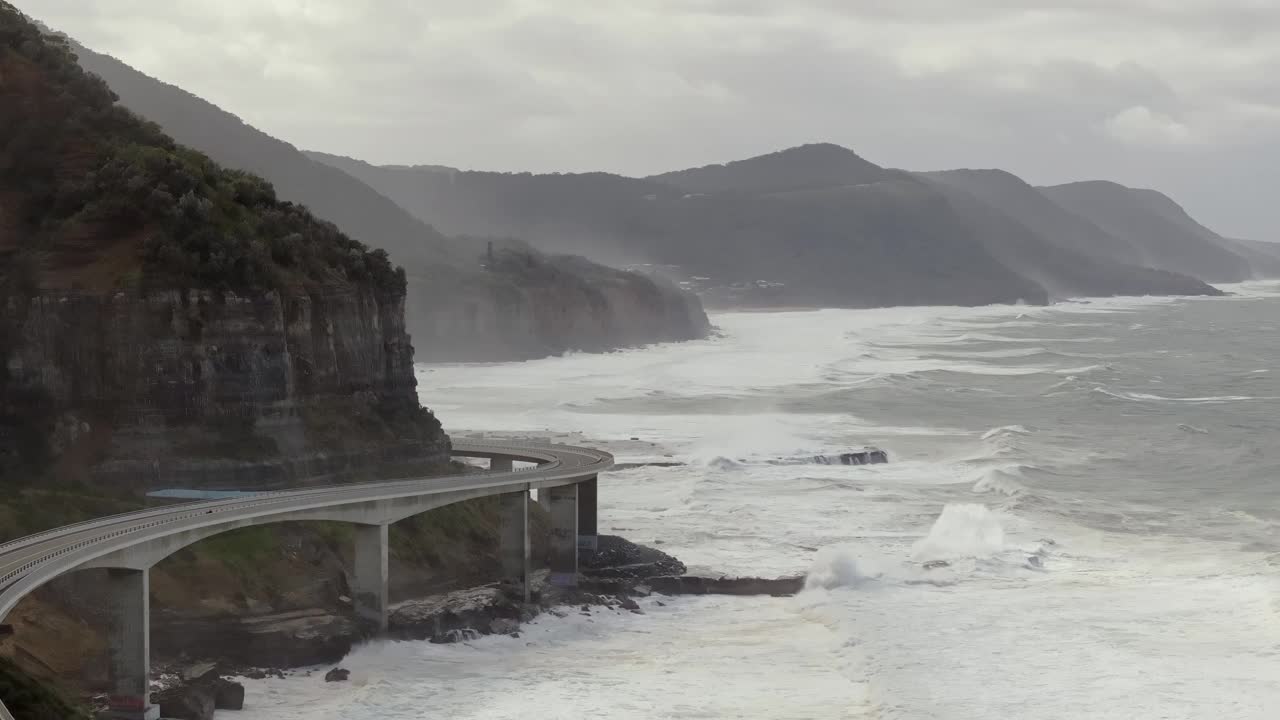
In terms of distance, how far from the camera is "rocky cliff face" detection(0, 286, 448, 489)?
5341 centimetres

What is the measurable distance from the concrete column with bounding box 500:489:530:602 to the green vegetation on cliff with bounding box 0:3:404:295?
11157 mm

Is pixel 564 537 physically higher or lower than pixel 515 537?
lower

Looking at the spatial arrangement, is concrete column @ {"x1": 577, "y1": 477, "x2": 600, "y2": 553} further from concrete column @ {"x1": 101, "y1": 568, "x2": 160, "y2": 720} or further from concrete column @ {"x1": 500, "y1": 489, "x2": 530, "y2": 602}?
concrete column @ {"x1": 101, "y1": 568, "x2": 160, "y2": 720}

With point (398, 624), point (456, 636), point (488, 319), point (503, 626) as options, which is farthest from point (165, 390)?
point (488, 319)

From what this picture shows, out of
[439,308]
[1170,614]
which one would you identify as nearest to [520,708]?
[1170,614]

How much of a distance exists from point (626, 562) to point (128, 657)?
866 inches

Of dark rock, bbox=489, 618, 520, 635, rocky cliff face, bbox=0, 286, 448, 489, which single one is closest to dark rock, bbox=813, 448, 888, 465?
rocky cliff face, bbox=0, 286, 448, 489

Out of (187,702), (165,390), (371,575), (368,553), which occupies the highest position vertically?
(165,390)

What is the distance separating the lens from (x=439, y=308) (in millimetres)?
176125

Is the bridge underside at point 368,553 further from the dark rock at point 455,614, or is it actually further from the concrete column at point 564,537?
the dark rock at point 455,614

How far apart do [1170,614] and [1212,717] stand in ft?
34.5

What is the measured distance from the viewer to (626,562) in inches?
2309

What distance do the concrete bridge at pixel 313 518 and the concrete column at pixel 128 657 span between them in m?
0.02

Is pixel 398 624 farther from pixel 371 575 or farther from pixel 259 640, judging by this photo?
pixel 259 640
